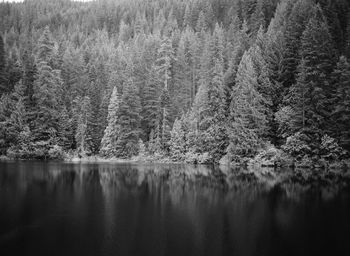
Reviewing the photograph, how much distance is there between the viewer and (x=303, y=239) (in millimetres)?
16625

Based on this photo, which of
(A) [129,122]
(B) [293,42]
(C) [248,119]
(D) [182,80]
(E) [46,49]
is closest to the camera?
(C) [248,119]

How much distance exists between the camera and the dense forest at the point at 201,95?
54.2 meters

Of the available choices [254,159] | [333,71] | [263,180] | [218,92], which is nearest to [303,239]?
[263,180]

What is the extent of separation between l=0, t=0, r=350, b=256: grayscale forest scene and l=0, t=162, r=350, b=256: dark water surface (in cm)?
10

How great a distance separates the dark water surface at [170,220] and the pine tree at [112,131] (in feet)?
133

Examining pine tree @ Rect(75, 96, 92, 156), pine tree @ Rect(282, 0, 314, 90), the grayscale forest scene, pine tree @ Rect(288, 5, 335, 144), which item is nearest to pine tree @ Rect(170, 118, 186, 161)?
the grayscale forest scene

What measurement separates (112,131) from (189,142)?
1562 centimetres

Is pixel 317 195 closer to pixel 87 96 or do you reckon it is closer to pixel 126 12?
pixel 87 96

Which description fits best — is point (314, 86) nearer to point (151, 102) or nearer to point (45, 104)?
point (151, 102)

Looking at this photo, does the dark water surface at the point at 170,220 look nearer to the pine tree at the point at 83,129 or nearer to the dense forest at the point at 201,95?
the dense forest at the point at 201,95

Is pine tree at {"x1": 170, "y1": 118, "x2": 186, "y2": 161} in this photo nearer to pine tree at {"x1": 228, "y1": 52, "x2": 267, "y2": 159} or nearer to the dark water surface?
pine tree at {"x1": 228, "y1": 52, "x2": 267, "y2": 159}

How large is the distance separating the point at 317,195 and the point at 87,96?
58946 mm

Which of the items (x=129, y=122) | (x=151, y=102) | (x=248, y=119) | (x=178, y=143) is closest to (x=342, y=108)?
(x=248, y=119)

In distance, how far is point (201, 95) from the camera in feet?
233
